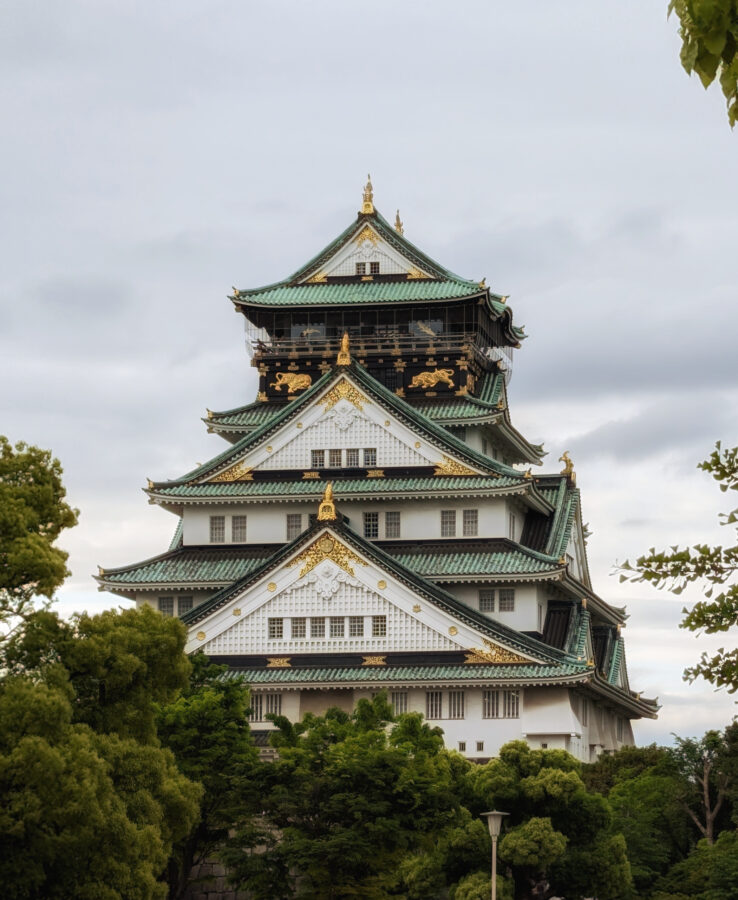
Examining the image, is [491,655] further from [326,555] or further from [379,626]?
[326,555]

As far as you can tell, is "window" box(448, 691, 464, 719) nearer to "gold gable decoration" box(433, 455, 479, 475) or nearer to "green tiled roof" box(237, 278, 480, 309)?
"gold gable decoration" box(433, 455, 479, 475)

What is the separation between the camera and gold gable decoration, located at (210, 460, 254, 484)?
63.8 metres

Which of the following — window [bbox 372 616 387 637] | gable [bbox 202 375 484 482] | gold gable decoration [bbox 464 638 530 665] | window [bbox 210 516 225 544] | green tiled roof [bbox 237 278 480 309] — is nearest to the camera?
gold gable decoration [bbox 464 638 530 665]

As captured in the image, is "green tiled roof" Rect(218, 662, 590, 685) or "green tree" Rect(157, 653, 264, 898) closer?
"green tree" Rect(157, 653, 264, 898)

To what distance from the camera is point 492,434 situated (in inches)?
2726

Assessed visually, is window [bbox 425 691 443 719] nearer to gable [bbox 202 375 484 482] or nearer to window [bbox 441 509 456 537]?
window [bbox 441 509 456 537]

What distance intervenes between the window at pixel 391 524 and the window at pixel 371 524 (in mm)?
365

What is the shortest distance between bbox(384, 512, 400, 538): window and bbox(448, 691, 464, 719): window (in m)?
8.15

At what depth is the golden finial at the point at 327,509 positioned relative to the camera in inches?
2292

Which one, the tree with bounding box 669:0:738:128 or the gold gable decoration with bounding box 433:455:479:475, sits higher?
the gold gable decoration with bounding box 433:455:479:475

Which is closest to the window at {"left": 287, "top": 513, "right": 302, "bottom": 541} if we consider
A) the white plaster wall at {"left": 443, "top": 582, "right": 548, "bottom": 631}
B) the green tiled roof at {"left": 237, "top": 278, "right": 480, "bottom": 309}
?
the white plaster wall at {"left": 443, "top": 582, "right": 548, "bottom": 631}

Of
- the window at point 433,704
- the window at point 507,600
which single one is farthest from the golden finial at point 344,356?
the window at point 433,704

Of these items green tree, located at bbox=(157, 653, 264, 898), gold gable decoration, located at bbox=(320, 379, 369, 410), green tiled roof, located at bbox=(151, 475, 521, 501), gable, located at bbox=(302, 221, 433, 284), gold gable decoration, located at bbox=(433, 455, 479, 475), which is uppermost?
gable, located at bbox=(302, 221, 433, 284)

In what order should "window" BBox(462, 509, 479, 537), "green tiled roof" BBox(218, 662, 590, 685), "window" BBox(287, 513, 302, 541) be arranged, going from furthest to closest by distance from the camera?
"window" BBox(287, 513, 302, 541), "window" BBox(462, 509, 479, 537), "green tiled roof" BBox(218, 662, 590, 685)
